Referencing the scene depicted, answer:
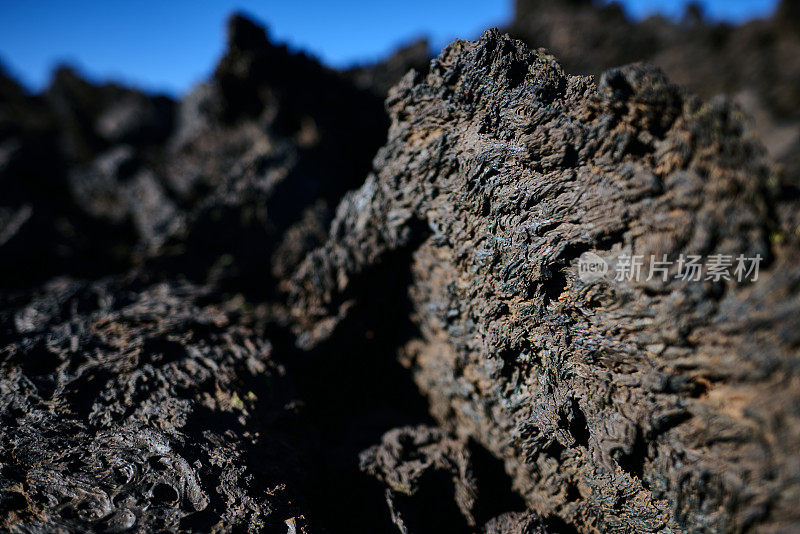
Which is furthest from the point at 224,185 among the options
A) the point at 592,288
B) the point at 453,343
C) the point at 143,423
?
the point at 592,288

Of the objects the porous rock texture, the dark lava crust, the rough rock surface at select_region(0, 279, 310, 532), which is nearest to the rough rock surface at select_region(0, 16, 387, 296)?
the dark lava crust

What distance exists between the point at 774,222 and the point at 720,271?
0.42 meters

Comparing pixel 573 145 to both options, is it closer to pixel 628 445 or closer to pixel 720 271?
pixel 720 271

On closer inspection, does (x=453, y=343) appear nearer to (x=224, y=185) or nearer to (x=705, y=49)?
(x=224, y=185)

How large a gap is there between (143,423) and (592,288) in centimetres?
455

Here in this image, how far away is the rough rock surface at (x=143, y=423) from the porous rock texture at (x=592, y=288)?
5.07 ft

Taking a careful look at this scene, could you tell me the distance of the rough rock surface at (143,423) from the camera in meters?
3.18

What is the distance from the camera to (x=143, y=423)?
Result: 3.73 m

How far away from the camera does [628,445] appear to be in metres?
3.16

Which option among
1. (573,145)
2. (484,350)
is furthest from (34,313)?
(573,145)

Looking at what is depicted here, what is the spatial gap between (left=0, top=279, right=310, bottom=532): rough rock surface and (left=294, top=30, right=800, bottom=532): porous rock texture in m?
1.55

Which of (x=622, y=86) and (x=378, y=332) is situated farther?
(x=378, y=332)
